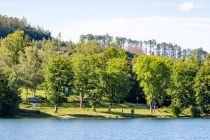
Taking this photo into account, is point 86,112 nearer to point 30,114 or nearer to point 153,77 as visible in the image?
point 30,114

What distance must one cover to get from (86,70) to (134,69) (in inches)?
969

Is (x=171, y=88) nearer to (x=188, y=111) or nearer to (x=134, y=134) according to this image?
(x=188, y=111)

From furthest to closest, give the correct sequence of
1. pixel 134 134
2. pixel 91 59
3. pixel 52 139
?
pixel 91 59 < pixel 134 134 < pixel 52 139

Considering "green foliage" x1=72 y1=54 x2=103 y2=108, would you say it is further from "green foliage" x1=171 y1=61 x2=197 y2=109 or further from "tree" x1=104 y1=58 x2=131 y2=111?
"green foliage" x1=171 y1=61 x2=197 y2=109

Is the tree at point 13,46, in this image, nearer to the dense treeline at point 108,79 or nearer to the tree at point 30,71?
the dense treeline at point 108,79

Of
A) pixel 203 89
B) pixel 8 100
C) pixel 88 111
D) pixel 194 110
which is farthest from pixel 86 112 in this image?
pixel 203 89

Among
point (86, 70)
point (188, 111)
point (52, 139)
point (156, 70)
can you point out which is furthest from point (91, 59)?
point (52, 139)

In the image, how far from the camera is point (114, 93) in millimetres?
145500

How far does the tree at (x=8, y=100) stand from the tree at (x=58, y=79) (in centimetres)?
→ 1331

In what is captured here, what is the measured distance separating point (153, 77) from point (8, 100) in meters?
49.1

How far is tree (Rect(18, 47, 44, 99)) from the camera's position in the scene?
142 meters

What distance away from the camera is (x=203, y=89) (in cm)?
14688

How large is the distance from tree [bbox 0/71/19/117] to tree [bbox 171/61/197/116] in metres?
48.2

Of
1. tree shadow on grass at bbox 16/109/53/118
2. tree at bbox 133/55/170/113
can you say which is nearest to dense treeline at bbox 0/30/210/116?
tree at bbox 133/55/170/113
